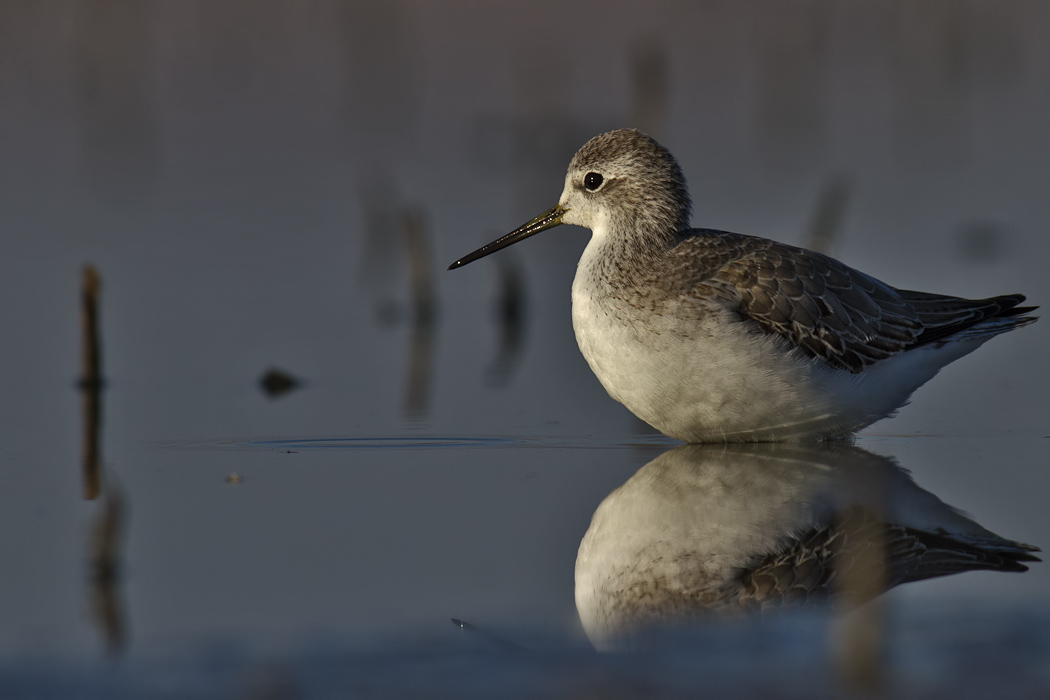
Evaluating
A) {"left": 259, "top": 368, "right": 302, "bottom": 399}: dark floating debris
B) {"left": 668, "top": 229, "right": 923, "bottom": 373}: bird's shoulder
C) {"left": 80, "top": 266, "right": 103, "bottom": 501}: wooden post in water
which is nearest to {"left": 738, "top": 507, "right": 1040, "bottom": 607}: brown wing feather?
{"left": 668, "top": 229, "right": 923, "bottom": 373}: bird's shoulder

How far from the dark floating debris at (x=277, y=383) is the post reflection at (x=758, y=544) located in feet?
10.0

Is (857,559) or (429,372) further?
(429,372)

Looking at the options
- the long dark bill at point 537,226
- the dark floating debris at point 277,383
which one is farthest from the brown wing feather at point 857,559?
the dark floating debris at point 277,383

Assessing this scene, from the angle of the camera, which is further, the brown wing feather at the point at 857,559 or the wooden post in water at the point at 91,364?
the wooden post in water at the point at 91,364

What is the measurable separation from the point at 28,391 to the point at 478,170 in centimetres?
716

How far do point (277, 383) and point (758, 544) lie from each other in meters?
4.53

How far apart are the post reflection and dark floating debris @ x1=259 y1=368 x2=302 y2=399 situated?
10.0 ft

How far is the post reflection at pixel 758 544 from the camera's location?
17.6 feet

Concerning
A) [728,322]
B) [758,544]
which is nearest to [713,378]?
[728,322]

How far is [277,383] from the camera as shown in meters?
9.54

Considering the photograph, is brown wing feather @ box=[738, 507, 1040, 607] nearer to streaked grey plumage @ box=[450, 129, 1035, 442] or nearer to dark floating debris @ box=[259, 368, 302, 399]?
streaked grey plumage @ box=[450, 129, 1035, 442]

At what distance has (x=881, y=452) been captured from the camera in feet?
26.5

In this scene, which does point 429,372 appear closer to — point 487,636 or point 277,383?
point 277,383

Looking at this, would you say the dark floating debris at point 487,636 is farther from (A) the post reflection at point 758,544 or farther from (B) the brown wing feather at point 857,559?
(B) the brown wing feather at point 857,559
